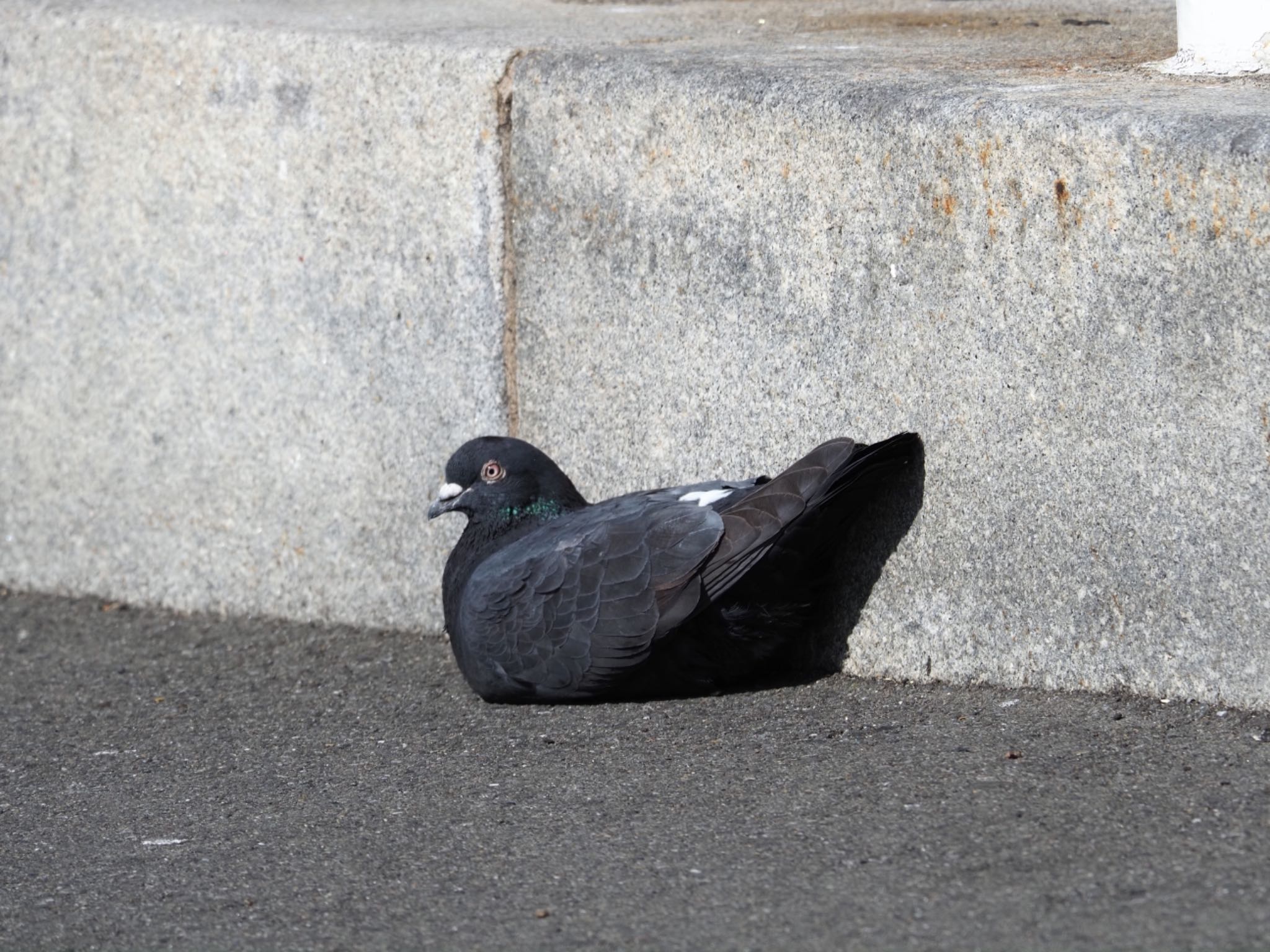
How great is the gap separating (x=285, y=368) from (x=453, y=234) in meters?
0.73

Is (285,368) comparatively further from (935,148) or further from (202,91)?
(935,148)

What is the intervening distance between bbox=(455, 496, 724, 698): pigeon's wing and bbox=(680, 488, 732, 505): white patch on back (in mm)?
36

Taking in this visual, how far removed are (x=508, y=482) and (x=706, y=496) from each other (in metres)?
0.60

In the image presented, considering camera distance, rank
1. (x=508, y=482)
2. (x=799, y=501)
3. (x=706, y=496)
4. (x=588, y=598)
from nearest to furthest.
Result: (x=799, y=501), (x=588, y=598), (x=706, y=496), (x=508, y=482)

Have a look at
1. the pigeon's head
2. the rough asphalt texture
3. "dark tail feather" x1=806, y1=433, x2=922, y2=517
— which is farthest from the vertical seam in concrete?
"dark tail feather" x1=806, y1=433, x2=922, y2=517

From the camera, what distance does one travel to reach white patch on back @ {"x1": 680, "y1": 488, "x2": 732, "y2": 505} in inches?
Result: 161

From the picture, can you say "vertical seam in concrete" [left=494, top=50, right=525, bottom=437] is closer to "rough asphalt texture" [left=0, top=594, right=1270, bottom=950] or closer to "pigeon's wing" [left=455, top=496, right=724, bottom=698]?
"pigeon's wing" [left=455, top=496, right=724, bottom=698]

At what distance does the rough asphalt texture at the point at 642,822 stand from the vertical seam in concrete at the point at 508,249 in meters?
0.80

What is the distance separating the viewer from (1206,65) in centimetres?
397

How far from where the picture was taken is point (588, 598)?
158 inches

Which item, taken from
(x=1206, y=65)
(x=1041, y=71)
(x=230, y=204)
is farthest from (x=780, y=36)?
(x=230, y=204)

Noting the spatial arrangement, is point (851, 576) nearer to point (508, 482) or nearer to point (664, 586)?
point (664, 586)

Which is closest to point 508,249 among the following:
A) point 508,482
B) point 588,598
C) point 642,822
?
point 508,482

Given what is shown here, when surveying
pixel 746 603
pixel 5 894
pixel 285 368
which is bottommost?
pixel 5 894
